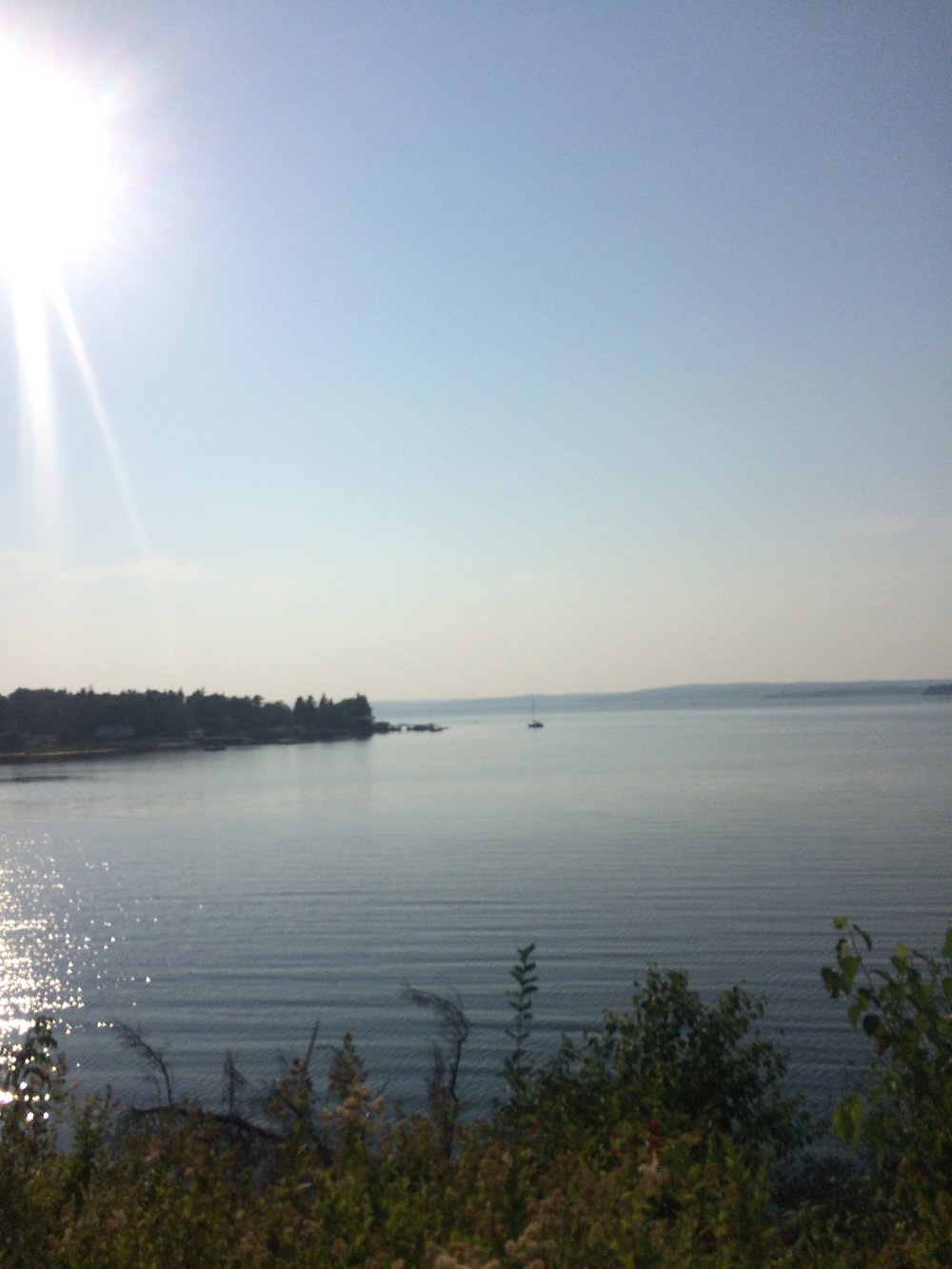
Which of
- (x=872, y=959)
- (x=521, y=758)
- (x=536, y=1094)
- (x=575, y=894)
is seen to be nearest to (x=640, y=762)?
(x=521, y=758)

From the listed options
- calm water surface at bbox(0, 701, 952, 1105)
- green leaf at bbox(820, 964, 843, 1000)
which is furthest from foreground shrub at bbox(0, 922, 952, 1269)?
calm water surface at bbox(0, 701, 952, 1105)

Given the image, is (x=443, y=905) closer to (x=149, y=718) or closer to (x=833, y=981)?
(x=833, y=981)

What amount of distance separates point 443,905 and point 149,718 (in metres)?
127

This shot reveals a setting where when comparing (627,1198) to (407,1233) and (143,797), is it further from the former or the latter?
(143,797)

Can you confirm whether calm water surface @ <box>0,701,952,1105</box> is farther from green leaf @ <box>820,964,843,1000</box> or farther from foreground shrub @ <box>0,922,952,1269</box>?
green leaf @ <box>820,964,843,1000</box>

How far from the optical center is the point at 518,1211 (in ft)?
14.5

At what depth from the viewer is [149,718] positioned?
147750mm

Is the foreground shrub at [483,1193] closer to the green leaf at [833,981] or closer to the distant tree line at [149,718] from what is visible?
the green leaf at [833,981]

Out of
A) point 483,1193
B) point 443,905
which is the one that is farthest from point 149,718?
point 483,1193

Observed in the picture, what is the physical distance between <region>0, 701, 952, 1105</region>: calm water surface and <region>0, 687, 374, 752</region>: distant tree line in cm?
8039

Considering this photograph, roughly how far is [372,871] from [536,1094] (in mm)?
27176

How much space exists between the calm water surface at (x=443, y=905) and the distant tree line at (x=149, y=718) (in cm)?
8039

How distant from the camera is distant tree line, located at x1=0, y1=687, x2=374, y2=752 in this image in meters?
140

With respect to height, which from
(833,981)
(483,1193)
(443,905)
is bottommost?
(443,905)
